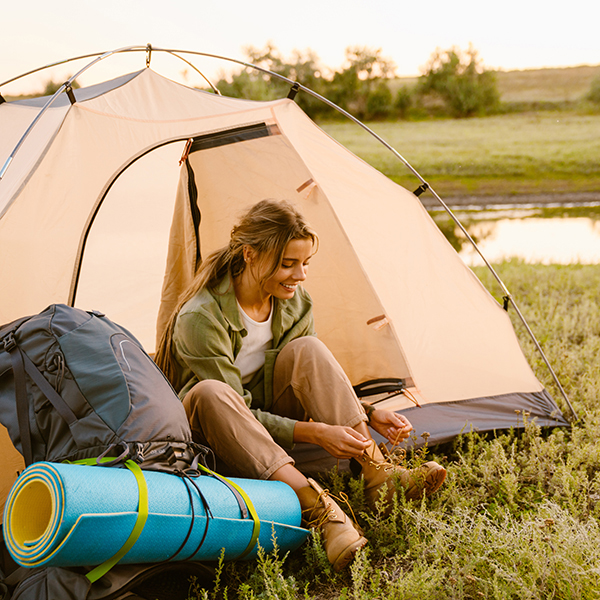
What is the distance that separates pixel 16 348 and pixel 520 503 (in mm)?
1769

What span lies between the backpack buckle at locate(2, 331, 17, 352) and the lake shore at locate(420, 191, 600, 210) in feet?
34.8

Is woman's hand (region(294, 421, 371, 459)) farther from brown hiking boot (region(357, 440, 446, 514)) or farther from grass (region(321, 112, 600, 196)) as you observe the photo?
grass (region(321, 112, 600, 196))

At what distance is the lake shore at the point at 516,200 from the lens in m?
11.9

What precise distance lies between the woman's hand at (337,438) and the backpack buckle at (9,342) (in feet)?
3.01

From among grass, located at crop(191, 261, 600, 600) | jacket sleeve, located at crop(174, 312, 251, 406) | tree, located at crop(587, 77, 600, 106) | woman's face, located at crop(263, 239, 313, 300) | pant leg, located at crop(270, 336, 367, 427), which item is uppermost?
tree, located at crop(587, 77, 600, 106)

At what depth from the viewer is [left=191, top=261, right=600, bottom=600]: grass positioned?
5.12 feet

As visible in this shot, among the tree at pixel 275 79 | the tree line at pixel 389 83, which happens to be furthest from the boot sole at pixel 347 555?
the tree line at pixel 389 83

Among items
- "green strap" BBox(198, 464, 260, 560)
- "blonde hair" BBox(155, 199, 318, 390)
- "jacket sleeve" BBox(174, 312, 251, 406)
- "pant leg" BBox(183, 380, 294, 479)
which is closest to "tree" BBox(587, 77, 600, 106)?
"blonde hair" BBox(155, 199, 318, 390)

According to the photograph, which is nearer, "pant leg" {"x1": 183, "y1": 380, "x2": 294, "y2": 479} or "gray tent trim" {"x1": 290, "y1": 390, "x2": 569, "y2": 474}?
"pant leg" {"x1": 183, "y1": 380, "x2": 294, "y2": 479}

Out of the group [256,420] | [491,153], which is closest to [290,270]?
[256,420]

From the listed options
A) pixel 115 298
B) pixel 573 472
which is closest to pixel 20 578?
pixel 573 472

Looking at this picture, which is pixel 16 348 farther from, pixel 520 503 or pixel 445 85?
pixel 445 85

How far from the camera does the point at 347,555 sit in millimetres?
1717

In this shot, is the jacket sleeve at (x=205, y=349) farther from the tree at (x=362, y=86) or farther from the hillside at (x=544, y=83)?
the hillside at (x=544, y=83)
